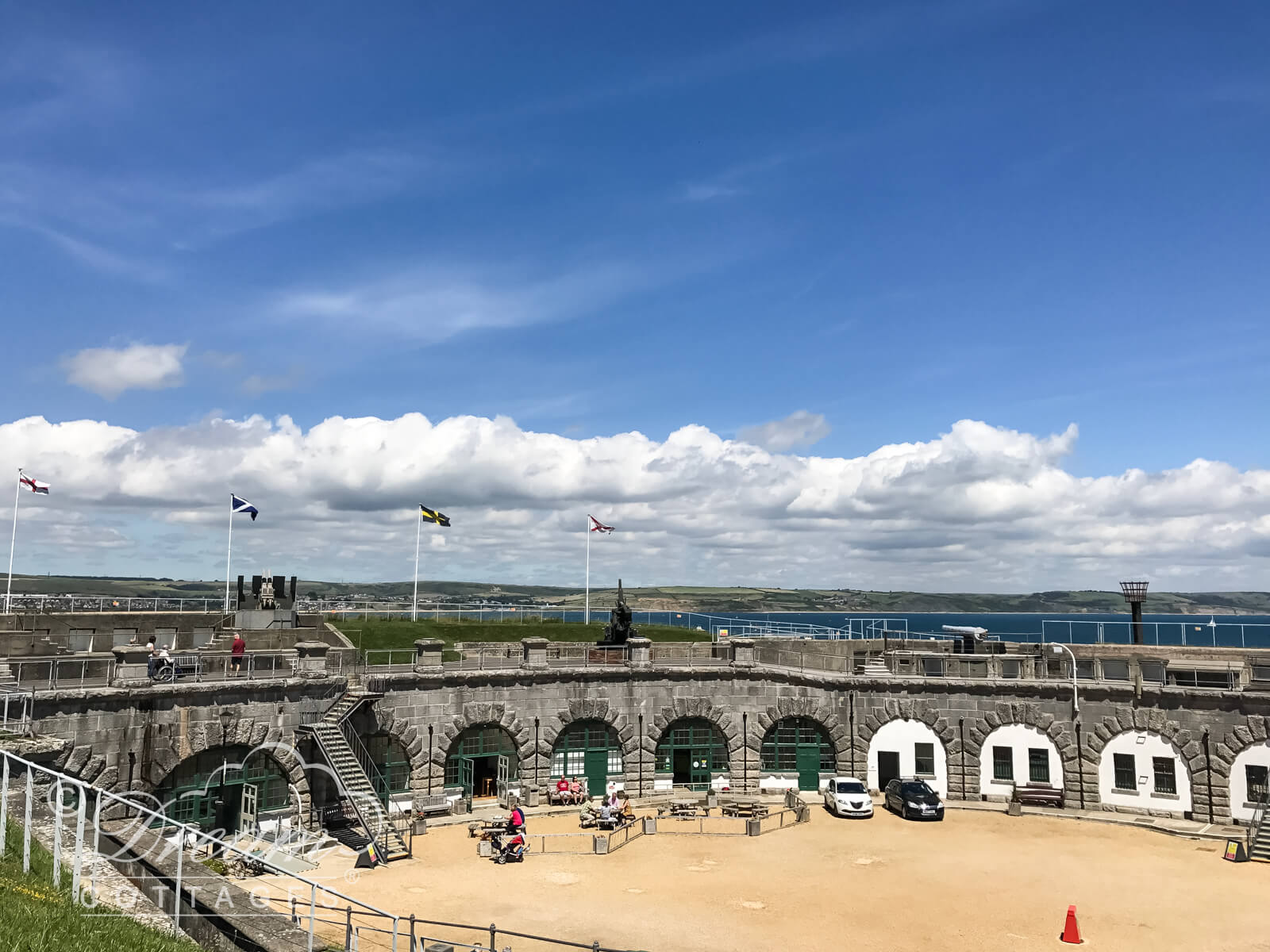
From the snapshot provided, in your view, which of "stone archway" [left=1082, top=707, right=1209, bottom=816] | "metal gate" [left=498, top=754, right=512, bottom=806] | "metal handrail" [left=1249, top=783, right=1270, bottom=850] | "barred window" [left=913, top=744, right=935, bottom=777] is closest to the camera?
"metal handrail" [left=1249, top=783, right=1270, bottom=850]

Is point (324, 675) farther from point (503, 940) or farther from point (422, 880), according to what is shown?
point (503, 940)

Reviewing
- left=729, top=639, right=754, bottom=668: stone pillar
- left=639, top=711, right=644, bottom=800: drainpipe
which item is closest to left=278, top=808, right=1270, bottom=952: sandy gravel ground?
left=639, top=711, right=644, bottom=800: drainpipe

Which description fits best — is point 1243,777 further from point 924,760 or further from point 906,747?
point 906,747

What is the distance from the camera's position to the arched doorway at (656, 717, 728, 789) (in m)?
42.5

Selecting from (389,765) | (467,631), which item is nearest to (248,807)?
(389,765)

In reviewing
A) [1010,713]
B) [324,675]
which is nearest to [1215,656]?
[1010,713]

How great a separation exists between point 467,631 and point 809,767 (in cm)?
2210

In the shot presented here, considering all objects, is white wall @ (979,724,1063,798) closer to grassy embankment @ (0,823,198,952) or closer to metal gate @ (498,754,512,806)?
metal gate @ (498,754,512,806)

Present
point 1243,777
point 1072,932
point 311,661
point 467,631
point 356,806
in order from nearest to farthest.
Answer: point 1072,932
point 356,806
point 311,661
point 1243,777
point 467,631

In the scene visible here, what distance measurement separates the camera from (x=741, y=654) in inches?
1695

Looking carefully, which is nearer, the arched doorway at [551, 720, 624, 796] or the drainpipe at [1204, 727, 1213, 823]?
the drainpipe at [1204, 727, 1213, 823]

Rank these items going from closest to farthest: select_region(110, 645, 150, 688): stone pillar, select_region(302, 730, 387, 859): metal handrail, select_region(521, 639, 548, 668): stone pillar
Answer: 1. select_region(110, 645, 150, 688): stone pillar
2. select_region(302, 730, 387, 859): metal handrail
3. select_region(521, 639, 548, 668): stone pillar

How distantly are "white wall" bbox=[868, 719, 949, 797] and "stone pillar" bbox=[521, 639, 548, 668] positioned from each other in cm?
1524

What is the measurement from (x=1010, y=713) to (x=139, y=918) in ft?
118
